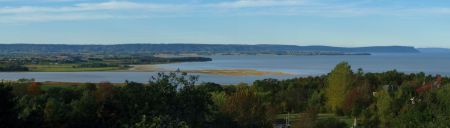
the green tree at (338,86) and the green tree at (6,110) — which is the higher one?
the green tree at (6,110)

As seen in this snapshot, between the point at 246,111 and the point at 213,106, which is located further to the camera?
the point at 246,111

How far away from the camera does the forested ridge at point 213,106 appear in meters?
13.3

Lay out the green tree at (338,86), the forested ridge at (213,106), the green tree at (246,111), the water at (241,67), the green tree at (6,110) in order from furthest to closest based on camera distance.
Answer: the water at (241,67) → the green tree at (338,86) → the green tree at (246,111) → the green tree at (6,110) → the forested ridge at (213,106)

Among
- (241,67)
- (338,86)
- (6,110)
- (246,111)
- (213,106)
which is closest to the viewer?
(6,110)

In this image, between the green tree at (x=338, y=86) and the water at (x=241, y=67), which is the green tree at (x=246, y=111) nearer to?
the green tree at (x=338, y=86)

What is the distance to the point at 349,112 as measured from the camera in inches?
1366

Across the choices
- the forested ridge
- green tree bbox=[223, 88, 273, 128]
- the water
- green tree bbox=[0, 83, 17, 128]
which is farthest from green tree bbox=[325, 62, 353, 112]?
green tree bbox=[0, 83, 17, 128]

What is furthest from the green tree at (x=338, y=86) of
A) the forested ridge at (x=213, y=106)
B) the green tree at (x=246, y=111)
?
the green tree at (x=246, y=111)

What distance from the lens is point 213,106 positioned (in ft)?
58.0

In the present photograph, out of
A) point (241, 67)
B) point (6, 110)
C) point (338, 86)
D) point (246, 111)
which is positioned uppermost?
point (6, 110)

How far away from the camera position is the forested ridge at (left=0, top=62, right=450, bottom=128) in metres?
13.3

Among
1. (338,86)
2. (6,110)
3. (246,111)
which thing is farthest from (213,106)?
(338,86)

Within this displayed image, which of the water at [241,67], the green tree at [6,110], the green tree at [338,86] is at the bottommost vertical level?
the water at [241,67]

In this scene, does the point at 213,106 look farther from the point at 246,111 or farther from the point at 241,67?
the point at 241,67
